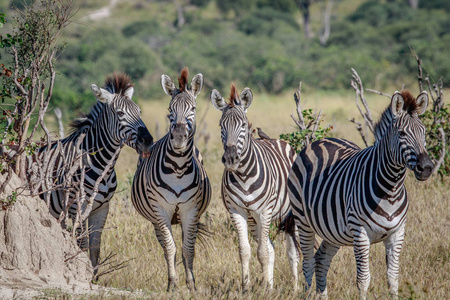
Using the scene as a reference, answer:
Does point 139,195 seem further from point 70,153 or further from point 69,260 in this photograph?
point 69,260

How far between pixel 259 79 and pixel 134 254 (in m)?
23.2

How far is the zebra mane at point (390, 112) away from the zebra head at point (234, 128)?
1300 mm

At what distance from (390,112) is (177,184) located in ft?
7.43

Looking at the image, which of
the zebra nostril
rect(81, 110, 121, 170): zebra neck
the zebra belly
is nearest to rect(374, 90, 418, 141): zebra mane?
the zebra nostril

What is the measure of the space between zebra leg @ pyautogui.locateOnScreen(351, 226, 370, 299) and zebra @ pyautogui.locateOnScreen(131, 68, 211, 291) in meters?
1.81

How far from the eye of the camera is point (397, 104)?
14.9 ft

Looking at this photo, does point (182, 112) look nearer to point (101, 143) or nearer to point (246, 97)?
point (246, 97)

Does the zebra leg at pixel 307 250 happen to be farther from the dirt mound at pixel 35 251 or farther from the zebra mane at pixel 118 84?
the zebra mane at pixel 118 84

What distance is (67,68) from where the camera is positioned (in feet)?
97.3

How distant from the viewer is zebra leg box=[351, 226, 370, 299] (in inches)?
180

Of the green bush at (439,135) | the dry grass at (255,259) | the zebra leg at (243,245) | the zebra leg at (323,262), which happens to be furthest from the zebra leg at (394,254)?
the green bush at (439,135)

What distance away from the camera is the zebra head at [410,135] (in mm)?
4223

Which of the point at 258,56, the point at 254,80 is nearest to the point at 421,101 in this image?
the point at 254,80

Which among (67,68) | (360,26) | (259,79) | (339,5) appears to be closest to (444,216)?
(259,79)
